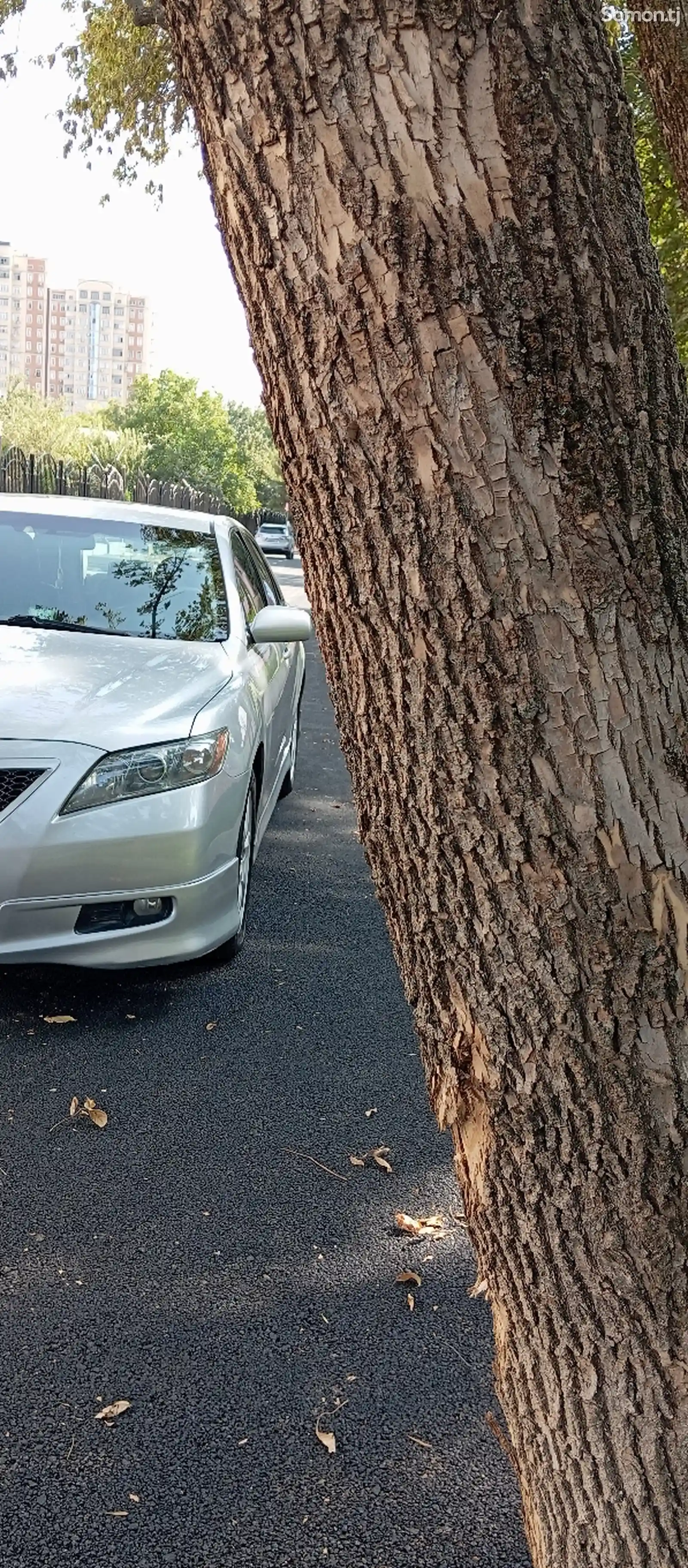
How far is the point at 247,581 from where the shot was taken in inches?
249

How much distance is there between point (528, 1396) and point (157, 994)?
10.7 feet

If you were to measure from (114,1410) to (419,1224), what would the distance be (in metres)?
1.05

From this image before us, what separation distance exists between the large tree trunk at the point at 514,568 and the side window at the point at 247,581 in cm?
428

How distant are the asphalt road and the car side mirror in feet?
4.86

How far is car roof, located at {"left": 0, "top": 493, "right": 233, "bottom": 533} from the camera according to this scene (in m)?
5.90

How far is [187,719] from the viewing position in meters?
4.39

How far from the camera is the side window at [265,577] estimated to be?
721 cm

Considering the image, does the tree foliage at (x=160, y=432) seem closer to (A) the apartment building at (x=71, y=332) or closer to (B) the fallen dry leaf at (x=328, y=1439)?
(B) the fallen dry leaf at (x=328, y=1439)

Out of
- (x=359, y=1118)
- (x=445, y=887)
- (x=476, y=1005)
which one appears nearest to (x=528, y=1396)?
(x=476, y=1005)

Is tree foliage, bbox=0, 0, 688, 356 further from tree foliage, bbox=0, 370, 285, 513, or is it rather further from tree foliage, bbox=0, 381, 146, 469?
tree foliage, bbox=0, 370, 285, 513

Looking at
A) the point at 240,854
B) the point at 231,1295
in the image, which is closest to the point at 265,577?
the point at 240,854

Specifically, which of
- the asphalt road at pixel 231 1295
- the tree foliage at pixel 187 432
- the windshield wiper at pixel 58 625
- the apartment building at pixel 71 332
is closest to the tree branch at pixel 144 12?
the windshield wiper at pixel 58 625

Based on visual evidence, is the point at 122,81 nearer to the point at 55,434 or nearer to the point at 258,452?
the point at 55,434

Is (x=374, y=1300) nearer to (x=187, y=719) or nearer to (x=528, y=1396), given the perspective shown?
(x=528, y=1396)
